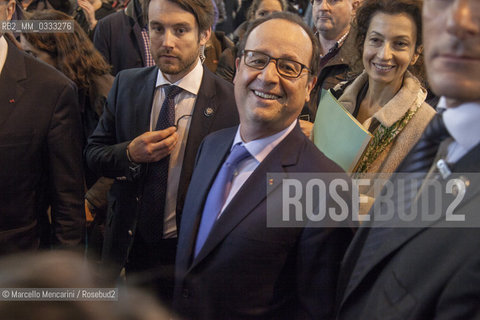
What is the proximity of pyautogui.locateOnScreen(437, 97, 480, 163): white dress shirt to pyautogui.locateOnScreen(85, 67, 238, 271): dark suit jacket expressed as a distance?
124 centimetres

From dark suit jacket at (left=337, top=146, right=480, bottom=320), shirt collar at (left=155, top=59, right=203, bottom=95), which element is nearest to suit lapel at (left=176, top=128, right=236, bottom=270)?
shirt collar at (left=155, top=59, right=203, bottom=95)

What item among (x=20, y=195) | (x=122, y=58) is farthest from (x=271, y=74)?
(x=122, y=58)

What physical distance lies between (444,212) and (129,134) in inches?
59.1

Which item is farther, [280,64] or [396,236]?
[280,64]

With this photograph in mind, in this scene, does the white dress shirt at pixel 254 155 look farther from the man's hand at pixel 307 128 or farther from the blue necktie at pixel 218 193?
the man's hand at pixel 307 128

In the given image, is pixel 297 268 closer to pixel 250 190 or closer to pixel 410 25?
pixel 250 190

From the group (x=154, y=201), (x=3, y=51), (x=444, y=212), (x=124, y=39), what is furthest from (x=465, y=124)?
(x=124, y=39)

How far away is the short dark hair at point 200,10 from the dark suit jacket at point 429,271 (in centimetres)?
147

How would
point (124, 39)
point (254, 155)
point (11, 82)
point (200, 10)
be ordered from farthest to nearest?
1. point (124, 39)
2. point (200, 10)
3. point (11, 82)
4. point (254, 155)

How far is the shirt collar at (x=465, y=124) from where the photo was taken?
2.66ft

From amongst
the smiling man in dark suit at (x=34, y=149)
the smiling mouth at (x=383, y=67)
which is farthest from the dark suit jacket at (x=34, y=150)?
the smiling mouth at (x=383, y=67)

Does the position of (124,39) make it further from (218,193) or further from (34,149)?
(218,193)

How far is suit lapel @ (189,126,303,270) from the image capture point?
1332 mm

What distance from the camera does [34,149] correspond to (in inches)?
72.2
